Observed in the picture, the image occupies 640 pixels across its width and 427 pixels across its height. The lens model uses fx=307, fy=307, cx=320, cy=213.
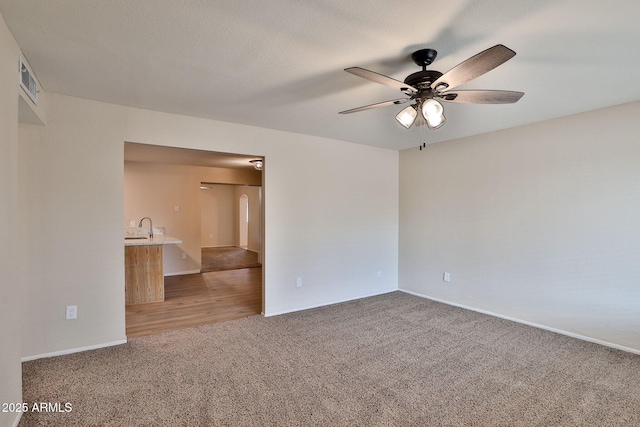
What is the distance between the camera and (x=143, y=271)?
14.7ft

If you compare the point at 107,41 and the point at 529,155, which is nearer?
the point at 107,41

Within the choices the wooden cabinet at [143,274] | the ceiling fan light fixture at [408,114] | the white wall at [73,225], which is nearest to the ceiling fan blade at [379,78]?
the ceiling fan light fixture at [408,114]

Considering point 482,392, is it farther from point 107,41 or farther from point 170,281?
point 170,281

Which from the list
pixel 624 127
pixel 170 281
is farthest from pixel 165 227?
pixel 624 127

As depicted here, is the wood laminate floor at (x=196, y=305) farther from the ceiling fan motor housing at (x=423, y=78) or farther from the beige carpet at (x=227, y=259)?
the ceiling fan motor housing at (x=423, y=78)

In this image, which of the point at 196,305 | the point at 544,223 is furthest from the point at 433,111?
Answer: the point at 196,305

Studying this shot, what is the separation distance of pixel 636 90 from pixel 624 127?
457 mm

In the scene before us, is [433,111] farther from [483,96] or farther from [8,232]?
[8,232]


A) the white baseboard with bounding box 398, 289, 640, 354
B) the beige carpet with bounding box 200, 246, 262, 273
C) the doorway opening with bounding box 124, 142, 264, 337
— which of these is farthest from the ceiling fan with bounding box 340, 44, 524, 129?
the beige carpet with bounding box 200, 246, 262, 273

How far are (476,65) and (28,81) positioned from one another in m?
2.92

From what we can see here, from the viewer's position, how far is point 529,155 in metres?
3.53

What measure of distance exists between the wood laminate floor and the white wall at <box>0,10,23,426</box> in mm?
1522

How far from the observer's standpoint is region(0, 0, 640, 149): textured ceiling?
1560 mm

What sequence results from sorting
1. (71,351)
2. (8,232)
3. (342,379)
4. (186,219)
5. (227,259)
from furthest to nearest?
(227,259) < (186,219) < (71,351) < (342,379) < (8,232)
